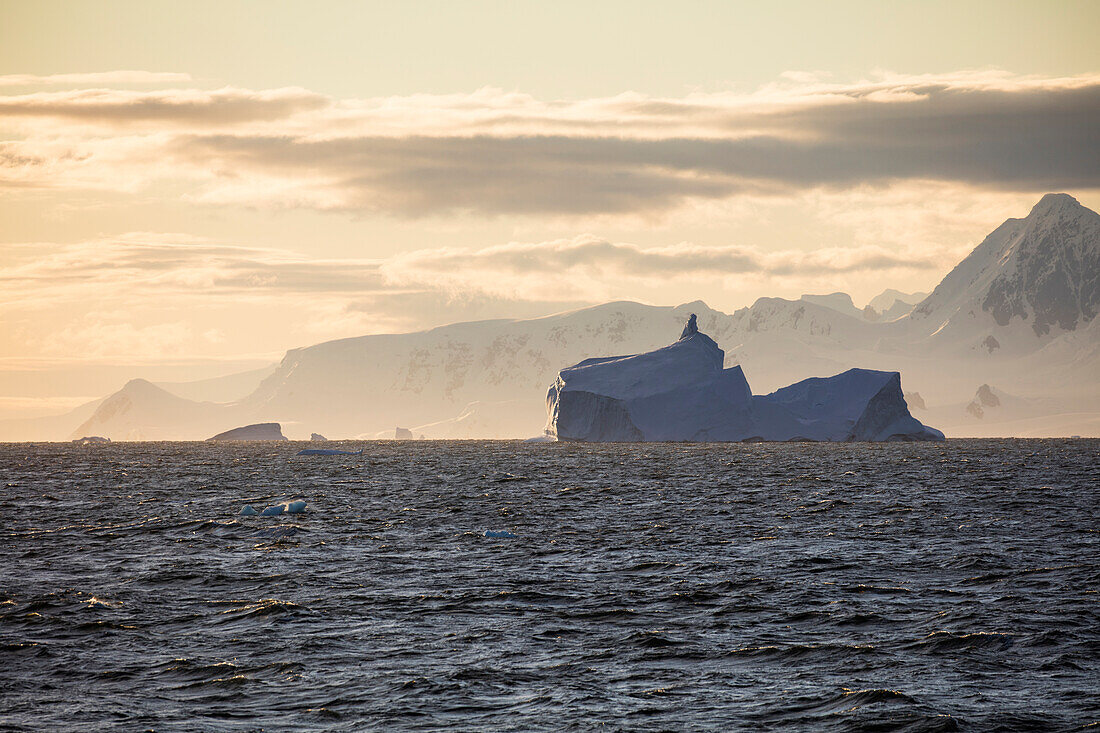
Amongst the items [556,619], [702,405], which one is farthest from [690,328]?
[556,619]

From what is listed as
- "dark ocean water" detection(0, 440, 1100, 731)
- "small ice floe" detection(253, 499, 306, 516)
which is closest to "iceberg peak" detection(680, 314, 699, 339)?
"dark ocean water" detection(0, 440, 1100, 731)

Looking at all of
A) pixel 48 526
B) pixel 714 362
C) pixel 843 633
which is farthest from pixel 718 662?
pixel 714 362

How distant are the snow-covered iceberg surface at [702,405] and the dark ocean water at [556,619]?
11055 cm

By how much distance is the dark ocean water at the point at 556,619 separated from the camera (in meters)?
19.0

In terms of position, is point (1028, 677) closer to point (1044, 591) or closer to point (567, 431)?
point (1044, 591)

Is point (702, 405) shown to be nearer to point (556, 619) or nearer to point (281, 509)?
point (281, 509)

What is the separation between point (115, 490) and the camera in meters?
74.4

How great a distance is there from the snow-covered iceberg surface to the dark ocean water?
363 ft

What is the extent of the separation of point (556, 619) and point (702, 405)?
464 feet

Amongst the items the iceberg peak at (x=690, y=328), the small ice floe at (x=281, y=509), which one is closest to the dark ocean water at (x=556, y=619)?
the small ice floe at (x=281, y=509)

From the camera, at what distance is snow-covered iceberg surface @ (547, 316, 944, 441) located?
165500 mm

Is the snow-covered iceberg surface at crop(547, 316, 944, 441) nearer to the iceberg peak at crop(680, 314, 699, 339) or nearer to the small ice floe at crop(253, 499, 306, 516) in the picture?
the iceberg peak at crop(680, 314, 699, 339)

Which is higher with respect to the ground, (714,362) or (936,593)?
(714,362)

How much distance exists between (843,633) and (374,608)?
37.2ft
